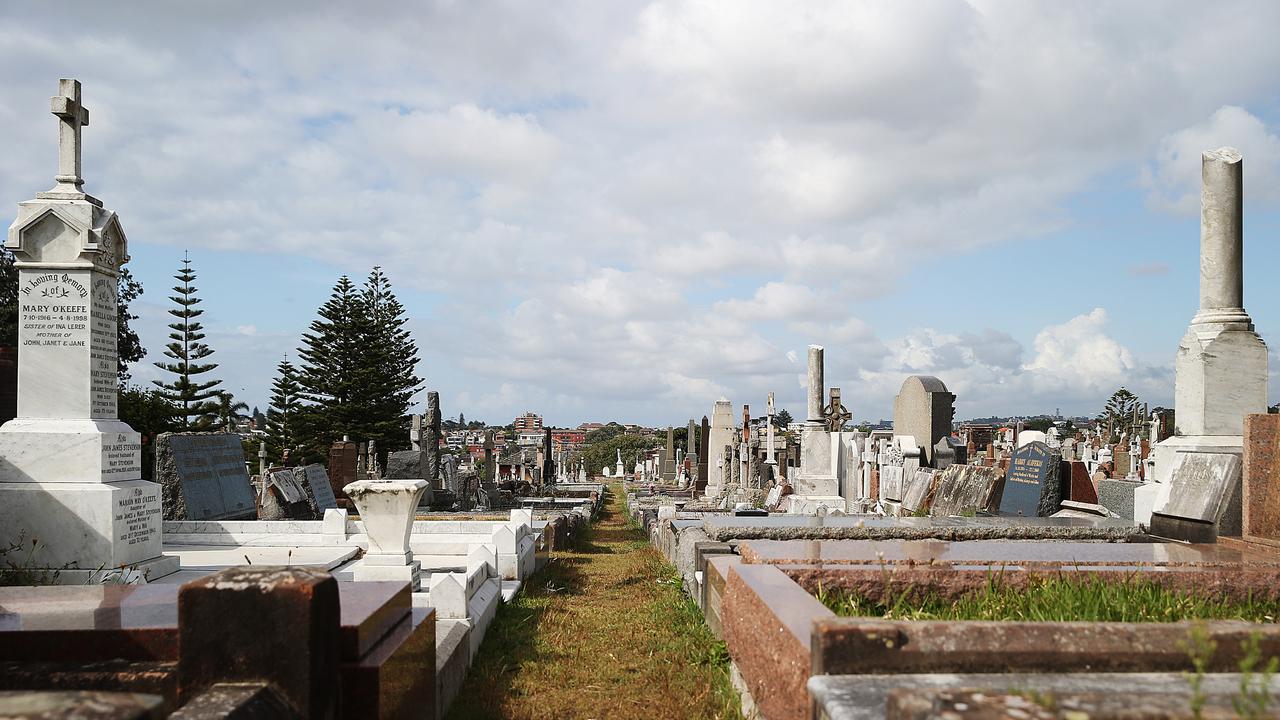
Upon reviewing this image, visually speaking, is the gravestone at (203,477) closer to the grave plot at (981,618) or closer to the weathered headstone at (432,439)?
the weathered headstone at (432,439)

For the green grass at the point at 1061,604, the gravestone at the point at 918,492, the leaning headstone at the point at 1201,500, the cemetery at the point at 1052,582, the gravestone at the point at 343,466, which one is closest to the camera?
the cemetery at the point at 1052,582

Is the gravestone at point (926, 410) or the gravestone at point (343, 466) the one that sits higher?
the gravestone at point (926, 410)

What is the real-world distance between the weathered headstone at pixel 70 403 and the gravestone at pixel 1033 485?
8.69m

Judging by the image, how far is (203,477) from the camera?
37.6 ft

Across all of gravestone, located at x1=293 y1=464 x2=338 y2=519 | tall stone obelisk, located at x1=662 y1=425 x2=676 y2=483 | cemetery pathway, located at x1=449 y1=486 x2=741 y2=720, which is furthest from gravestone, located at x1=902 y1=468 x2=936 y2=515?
tall stone obelisk, located at x1=662 y1=425 x2=676 y2=483

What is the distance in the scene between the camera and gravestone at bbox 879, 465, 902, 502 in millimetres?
14328

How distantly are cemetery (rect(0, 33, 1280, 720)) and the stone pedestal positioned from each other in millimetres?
30

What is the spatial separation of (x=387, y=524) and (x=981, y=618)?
5.06 m

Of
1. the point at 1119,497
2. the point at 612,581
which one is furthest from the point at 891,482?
the point at 612,581

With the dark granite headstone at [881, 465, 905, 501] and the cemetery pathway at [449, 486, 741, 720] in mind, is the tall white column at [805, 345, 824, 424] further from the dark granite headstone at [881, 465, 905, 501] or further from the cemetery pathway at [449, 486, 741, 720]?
the cemetery pathway at [449, 486, 741, 720]

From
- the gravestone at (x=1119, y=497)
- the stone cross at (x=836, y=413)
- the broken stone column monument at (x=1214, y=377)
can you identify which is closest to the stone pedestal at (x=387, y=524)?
the broken stone column monument at (x=1214, y=377)

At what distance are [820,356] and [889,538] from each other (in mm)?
11261

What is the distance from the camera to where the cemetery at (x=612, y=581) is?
2.68 meters

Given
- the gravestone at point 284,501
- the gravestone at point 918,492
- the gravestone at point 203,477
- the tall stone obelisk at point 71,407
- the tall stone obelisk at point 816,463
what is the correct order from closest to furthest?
the tall stone obelisk at point 71,407, the gravestone at point 203,477, the gravestone at point 918,492, the gravestone at point 284,501, the tall stone obelisk at point 816,463
